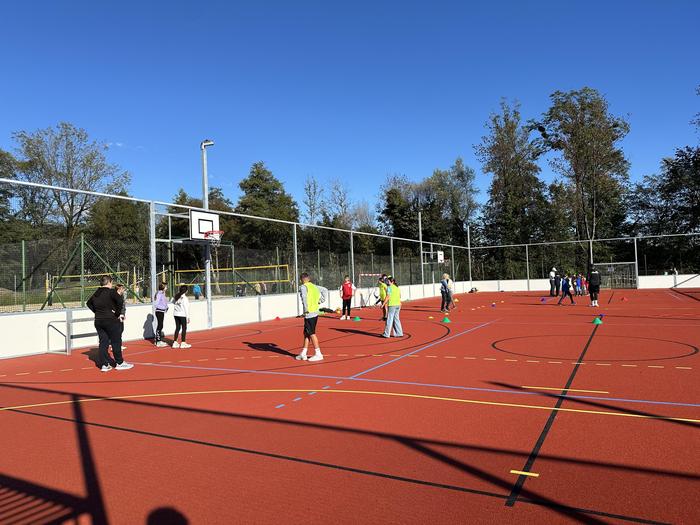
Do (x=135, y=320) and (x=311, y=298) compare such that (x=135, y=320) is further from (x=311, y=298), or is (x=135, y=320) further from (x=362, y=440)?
(x=362, y=440)

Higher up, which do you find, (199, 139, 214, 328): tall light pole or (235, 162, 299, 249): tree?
(235, 162, 299, 249): tree

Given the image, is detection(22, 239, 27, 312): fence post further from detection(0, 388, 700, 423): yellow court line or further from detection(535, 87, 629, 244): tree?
detection(535, 87, 629, 244): tree

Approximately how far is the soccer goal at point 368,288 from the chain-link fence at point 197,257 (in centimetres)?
12

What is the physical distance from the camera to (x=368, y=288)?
26078 mm

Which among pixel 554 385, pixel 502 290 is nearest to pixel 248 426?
pixel 554 385

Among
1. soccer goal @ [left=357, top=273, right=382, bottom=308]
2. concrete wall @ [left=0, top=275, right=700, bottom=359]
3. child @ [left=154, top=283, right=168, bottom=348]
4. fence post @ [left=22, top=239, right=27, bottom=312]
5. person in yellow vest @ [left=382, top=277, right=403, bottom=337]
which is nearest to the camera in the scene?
concrete wall @ [left=0, top=275, right=700, bottom=359]

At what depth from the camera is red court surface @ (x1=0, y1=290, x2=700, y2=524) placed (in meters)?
3.58

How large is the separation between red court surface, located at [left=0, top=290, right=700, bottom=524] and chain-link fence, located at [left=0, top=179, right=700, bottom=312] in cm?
592

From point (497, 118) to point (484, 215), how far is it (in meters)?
10.1

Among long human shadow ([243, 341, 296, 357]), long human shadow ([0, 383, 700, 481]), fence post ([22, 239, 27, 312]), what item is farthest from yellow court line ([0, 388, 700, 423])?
fence post ([22, 239, 27, 312])

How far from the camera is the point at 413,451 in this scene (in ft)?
15.1

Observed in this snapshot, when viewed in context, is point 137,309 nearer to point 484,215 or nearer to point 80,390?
point 80,390

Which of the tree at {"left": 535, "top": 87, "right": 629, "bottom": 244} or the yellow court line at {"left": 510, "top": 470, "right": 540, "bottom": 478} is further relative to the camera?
the tree at {"left": 535, "top": 87, "right": 629, "bottom": 244}

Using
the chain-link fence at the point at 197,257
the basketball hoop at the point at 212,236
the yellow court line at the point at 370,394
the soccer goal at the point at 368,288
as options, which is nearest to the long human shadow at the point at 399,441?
the yellow court line at the point at 370,394
